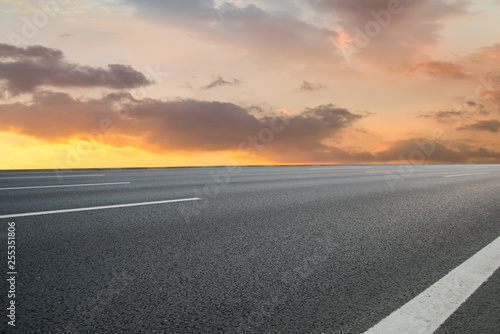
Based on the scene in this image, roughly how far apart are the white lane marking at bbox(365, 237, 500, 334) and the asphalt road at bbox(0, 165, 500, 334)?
6cm

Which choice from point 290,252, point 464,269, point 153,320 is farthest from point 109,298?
point 464,269

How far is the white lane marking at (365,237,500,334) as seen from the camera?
2.11 m

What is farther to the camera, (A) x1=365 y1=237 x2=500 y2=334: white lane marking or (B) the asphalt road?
(B) the asphalt road

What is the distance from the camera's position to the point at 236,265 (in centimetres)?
321

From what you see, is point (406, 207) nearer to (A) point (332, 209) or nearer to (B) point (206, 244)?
(A) point (332, 209)

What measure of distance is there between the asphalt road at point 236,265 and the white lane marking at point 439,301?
59mm

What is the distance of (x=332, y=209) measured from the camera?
6273mm

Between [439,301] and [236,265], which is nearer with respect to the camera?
[439,301]

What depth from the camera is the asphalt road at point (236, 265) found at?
7.27ft

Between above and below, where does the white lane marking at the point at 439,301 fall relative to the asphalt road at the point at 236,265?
below

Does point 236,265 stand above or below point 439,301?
above

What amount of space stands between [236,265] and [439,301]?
5.16 feet

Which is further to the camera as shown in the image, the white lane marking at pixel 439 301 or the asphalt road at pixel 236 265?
the asphalt road at pixel 236 265

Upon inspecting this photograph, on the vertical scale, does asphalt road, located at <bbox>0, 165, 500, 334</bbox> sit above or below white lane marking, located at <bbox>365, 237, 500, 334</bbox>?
above
